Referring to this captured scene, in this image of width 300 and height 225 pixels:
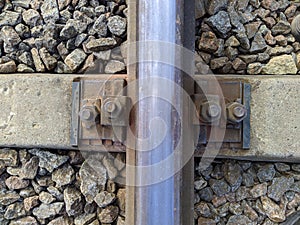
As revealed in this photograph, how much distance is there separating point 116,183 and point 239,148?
2.05 ft

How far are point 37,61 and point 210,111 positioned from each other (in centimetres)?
95

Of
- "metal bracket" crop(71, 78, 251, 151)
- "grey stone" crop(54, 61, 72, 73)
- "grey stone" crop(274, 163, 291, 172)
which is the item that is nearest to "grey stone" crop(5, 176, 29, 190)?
"metal bracket" crop(71, 78, 251, 151)

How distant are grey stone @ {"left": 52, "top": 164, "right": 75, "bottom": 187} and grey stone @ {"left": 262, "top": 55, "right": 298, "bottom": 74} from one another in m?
1.09

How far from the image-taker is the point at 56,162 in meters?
1.93

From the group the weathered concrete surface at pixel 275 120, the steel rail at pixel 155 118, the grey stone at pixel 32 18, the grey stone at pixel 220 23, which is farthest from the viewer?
the grey stone at pixel 32 18

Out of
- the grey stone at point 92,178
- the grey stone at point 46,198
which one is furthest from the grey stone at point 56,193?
the grey stone at point 92,178

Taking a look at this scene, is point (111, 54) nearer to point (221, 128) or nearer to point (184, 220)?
point (221, 128)

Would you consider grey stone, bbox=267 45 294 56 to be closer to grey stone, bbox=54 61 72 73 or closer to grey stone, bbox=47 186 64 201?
grey stone, bbox=54 61 72 73

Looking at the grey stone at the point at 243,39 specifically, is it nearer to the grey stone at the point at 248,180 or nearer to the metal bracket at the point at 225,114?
→ the metal bracket at the point at 225,114

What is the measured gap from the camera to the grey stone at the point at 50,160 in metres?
1.93

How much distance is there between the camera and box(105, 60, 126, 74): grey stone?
1904mm

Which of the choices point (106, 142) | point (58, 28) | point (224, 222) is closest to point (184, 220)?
point (224, 222)

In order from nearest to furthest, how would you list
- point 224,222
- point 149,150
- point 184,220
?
1. point 149,150
2. point 184,220
3. point 224,222

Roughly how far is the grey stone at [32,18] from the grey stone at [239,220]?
1.40m
